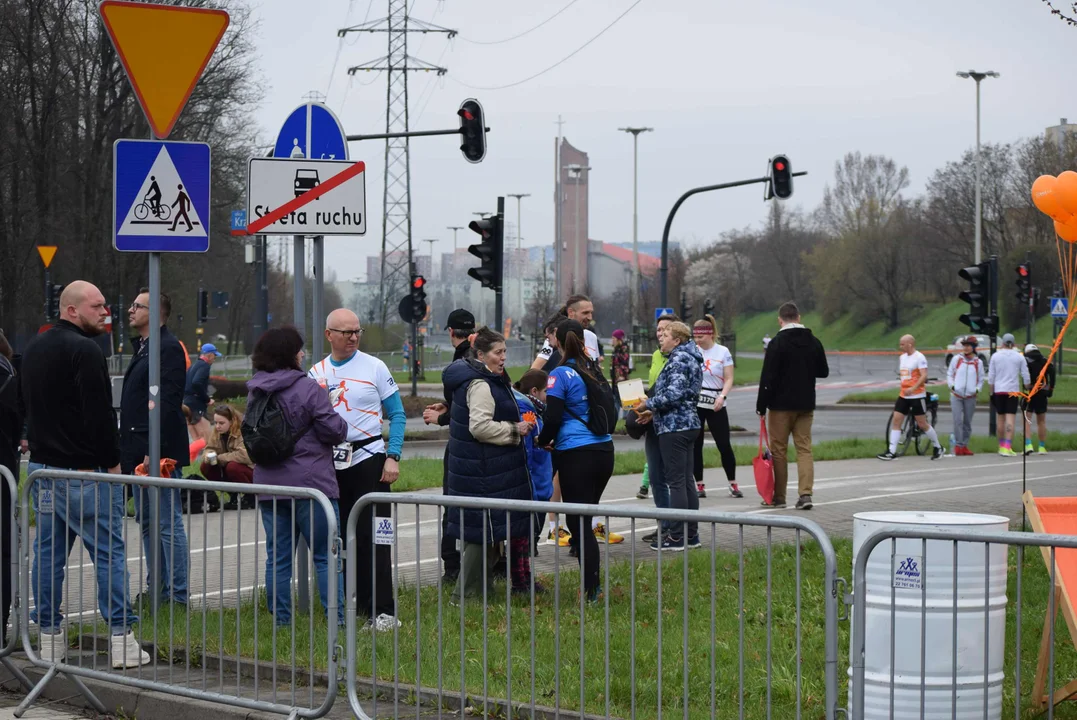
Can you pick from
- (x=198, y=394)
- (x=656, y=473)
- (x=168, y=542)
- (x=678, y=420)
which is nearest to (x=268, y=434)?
(x=168, y=542)

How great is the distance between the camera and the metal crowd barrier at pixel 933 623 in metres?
4.36

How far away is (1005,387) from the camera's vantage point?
20516 millimetres

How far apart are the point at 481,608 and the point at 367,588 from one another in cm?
56

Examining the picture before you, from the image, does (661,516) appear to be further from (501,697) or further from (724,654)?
(501,697)

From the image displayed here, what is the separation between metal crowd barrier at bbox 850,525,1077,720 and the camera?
4.36m

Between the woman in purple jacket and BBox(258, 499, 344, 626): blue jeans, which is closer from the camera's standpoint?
BBox(258, 499, 344, 626): blue jeans

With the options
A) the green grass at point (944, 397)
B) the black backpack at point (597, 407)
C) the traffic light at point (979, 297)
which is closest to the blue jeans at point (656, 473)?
the black backpack at point (597, 407)

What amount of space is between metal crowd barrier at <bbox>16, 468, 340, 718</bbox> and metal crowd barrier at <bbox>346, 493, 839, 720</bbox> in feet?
0.95

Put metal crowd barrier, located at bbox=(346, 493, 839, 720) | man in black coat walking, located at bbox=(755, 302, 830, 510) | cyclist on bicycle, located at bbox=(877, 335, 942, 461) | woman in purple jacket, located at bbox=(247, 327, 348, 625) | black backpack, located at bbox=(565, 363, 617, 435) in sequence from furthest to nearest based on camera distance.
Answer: cyclist on bicycle, located at bbox=(877, 335, 942, 461)
man in black coat walking, located at bbox=(755, 302, 830, 510)
black backpack, located at bbox=(565, 363, 617, 435)
woman in purple jacket, located at bbox=(247, 327, 348, 625)
metal crowd barrier, located at bbox=(346, 493, 839, 720)

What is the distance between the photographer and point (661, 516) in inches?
188

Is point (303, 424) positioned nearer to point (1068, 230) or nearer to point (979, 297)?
point (1068, 230)

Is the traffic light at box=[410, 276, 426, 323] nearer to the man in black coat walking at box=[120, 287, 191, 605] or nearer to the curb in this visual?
the curb

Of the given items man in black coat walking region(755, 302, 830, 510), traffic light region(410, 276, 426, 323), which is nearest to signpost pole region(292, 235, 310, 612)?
man in black coat walking region(755, 302, 830, 510)

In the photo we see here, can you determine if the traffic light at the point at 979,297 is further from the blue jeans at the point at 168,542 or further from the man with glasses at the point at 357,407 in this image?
the blue jeans at the point at 168,542
